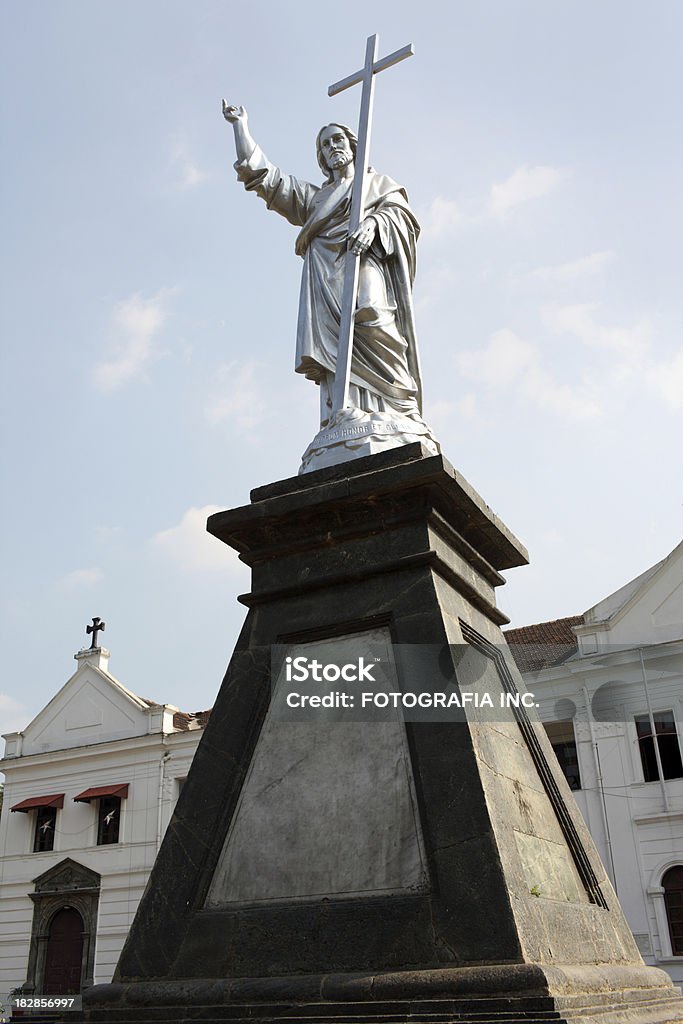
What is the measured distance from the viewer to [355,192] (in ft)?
19.0

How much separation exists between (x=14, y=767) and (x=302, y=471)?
23.1m

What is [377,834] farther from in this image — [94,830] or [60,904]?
[60,904]

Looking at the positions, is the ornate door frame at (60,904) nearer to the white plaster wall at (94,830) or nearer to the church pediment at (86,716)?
the white plaster wall at (94,830)

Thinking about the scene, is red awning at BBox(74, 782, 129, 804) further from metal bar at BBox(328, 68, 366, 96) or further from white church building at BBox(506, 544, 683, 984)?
metal bar at BBox(328, 68, 366, 96)

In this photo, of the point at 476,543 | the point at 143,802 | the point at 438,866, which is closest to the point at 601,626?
the point at 143,802

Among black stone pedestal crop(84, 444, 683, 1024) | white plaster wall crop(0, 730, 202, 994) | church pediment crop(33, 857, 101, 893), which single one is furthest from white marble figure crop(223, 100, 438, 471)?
church pediment crop(33, 857, 101, 893)

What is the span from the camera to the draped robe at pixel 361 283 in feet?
18.0

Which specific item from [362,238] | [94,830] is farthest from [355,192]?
[94,830]

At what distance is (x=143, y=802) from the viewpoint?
2278cm

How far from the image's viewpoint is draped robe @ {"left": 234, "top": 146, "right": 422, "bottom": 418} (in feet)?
18.0

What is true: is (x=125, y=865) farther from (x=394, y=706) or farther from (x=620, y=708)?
(x=394, y=706)

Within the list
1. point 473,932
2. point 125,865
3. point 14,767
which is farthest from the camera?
point 14,767

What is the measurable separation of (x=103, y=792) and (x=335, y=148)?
20299 millimetres

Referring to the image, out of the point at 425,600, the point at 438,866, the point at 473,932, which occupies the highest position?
the point at 425,600
